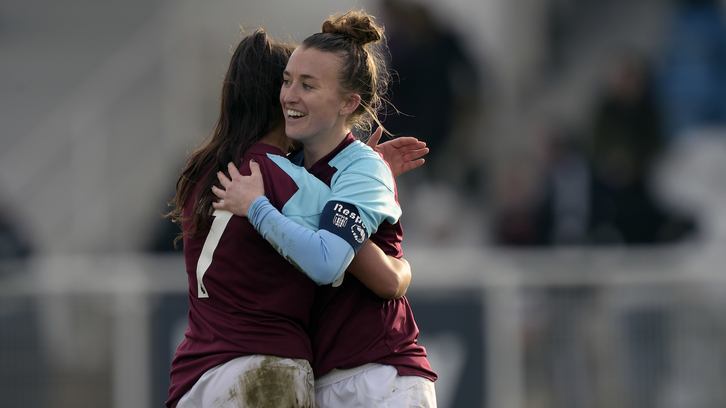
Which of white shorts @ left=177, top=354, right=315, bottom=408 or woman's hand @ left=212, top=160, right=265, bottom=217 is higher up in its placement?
woman's hand @ left=212, top=160, right=265, bottom=217

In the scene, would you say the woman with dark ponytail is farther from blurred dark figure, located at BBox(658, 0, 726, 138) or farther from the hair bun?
blurred dark figure, located at BBox(658, 0, 726, 138)

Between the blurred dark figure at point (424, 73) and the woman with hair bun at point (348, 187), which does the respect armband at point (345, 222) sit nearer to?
the woman with hair bun at point (348, 187)

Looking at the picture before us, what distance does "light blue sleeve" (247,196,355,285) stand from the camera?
2188 millimetres

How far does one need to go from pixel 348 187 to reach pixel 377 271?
0.91ft

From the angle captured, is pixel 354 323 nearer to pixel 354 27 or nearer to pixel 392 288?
pixel 392 288

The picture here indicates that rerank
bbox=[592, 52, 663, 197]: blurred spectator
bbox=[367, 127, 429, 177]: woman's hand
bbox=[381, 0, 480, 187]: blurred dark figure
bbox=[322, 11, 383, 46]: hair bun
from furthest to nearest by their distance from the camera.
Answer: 1. bbox=[592, 52, 663, 197]: blurred spectator
2. bbox=[381, 0, 480, 187]: blurred dark figure
3. bbox=[367, 127, 429, 177]: woman's hand
4. bbox=[322, 11, 383, 46]: hair bun

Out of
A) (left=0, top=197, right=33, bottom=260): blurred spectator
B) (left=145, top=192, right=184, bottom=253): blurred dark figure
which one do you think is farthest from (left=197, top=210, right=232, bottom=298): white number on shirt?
(left=0, top=197, right=33, bottom=260): blurred spectator

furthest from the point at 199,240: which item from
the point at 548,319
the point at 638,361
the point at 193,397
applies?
the point at 638,361

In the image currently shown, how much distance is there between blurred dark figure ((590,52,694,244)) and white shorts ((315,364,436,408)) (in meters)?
5.39

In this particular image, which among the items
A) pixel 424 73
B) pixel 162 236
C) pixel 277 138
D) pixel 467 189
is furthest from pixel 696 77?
pixel 277 138

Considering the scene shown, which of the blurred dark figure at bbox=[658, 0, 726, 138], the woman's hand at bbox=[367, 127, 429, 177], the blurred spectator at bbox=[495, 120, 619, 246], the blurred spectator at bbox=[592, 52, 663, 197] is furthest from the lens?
the blurred dark figure at bbox=[658, 0, 726, 138]

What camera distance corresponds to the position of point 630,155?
25.5 ft

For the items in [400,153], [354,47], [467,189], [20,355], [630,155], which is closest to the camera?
[354,47]

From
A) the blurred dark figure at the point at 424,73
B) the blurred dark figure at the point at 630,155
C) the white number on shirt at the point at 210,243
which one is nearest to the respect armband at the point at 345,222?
the white number on shirt at the point at 210,243
